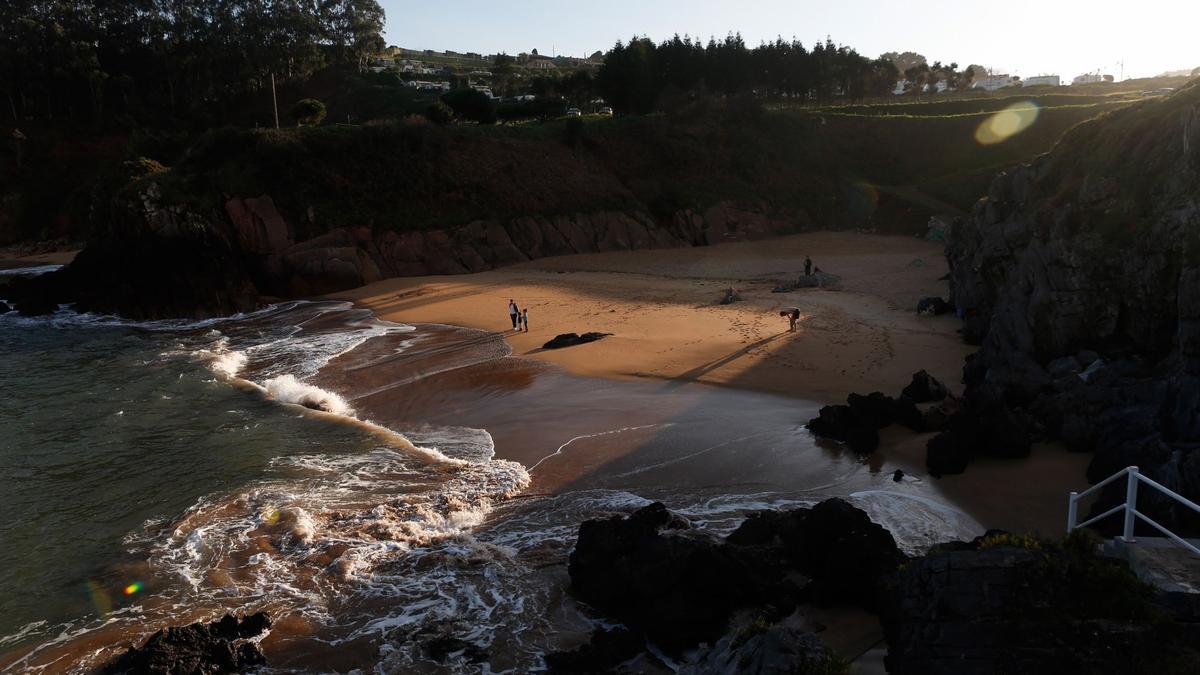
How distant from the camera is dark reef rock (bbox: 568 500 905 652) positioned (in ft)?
28.0

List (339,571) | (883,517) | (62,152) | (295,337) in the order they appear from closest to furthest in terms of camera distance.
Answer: (339,571), (883,517), (295,337), (62,152)

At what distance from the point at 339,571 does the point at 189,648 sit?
223 centimetres

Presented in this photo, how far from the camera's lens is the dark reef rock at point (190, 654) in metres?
8.25

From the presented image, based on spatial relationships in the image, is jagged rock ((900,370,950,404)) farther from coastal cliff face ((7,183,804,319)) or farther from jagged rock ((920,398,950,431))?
coastal cliff face ((7,183,804,319))

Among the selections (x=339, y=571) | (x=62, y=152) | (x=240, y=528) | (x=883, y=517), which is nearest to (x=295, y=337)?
(x=240, y=528)

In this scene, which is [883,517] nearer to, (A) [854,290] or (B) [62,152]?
(A) [854,290]

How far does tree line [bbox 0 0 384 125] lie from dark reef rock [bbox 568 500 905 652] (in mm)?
72098

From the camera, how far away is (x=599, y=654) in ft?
27.0

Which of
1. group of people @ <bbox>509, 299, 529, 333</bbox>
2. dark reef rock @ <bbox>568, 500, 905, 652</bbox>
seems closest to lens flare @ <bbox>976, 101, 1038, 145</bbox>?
group of people @ <bbox>509, 299, 529, 333</bbox>

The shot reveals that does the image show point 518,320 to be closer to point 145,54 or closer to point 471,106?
point 471,106

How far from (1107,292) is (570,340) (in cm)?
1306

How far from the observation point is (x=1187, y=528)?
8.92 metres

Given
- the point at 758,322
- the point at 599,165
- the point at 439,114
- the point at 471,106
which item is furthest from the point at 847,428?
the point at 471,106

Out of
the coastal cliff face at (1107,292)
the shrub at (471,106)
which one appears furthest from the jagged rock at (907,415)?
the shrub at (471,106)
